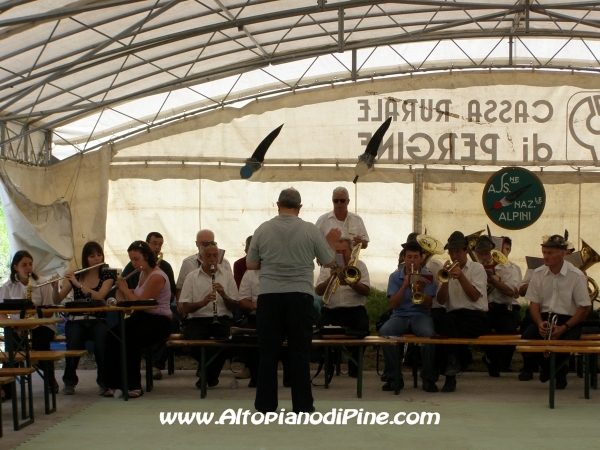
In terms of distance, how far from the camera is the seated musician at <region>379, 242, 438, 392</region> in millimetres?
7785

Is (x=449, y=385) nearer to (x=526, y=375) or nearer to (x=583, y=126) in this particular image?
(x=526, y=375)

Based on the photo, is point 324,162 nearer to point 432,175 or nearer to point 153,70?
point 432,175

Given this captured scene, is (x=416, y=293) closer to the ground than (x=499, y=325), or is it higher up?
higher up

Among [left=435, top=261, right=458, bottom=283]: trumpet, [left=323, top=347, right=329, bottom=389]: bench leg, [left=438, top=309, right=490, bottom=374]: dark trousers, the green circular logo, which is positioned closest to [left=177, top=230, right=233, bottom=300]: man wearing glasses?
[left=323, top=347, right=329, bottom=389]: bench leg

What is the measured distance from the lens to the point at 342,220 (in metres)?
8.97

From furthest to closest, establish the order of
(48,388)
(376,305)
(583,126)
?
1. (583,126)
2. (376,305)
3. (48,388)

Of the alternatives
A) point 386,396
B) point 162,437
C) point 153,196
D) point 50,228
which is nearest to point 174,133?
point 153,196

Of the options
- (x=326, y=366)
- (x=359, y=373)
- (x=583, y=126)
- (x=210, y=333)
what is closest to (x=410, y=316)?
(x=326, y=366)

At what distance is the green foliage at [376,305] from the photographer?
40.9 ft

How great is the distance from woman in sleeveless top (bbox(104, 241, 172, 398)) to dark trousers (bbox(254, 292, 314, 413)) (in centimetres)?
163

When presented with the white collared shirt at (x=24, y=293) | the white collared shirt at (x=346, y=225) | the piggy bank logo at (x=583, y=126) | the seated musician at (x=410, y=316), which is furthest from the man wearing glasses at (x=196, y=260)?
the piggy bank logo at (x=583, y=126)

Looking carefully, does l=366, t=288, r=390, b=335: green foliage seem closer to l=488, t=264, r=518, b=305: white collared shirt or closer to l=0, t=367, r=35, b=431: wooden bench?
l=488, t=264, r=518, b=305: white collared shirt

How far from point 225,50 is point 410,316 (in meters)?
6.06

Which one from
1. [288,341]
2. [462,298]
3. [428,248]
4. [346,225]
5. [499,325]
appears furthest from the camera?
[499,325]
